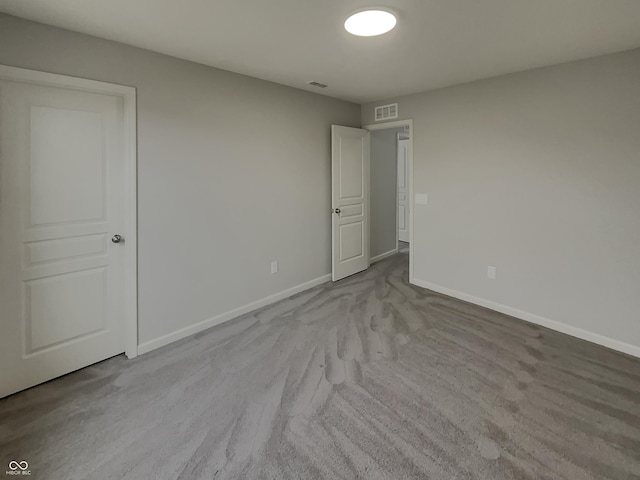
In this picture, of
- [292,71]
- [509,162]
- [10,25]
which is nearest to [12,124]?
[10,25]

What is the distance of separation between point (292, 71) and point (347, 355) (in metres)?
2.57

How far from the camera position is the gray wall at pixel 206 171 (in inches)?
91.9

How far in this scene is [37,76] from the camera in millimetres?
2037

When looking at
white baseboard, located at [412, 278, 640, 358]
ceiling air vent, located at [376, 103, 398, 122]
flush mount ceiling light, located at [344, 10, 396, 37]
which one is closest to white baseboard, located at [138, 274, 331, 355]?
white baseboard, located at [412, 278, 640, 358]

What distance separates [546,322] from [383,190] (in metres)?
2.99

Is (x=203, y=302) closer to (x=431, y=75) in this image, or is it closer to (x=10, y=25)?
(x=10, y=25)

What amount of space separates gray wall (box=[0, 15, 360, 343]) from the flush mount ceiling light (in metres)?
1.41

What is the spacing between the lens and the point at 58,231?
88.1 inches

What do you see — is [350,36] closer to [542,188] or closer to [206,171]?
[206,171]

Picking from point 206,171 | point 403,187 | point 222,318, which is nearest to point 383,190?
point 403,187

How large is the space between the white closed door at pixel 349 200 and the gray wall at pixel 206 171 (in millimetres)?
256

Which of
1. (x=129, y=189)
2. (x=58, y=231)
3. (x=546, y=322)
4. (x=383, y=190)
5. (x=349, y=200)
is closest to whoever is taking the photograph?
(x=58, y=231)

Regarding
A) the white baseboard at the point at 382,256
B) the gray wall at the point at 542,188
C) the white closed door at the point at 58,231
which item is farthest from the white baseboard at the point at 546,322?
the white closed door at the point at 58,231

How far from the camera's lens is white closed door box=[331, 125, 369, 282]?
419cm
